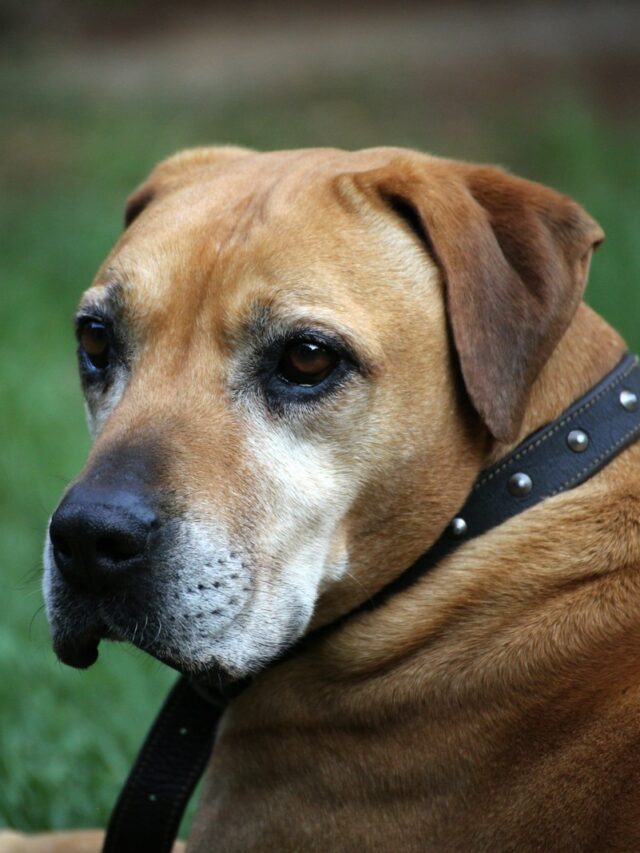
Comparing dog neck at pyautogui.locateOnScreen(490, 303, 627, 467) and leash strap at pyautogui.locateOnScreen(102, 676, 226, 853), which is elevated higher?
dog neck at pyautogui.locateOnScreen(490, 303, 627, 467)

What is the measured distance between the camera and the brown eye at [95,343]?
146 inches

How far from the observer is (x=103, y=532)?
3.04 metres

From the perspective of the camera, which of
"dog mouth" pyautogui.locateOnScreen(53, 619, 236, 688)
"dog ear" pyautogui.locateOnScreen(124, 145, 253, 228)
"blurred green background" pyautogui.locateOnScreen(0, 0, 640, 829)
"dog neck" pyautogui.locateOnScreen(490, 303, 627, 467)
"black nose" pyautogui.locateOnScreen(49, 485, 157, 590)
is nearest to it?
"black nose" pyautogui.locateOnScreen(49, 485, 157, 590)

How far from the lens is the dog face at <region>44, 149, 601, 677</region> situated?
319 centimetres

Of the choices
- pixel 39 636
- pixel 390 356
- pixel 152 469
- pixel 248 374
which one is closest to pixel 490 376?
pixel 390 356

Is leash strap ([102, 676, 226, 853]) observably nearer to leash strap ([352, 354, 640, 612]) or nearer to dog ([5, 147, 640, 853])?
dog ([5, 147, 640, 853])

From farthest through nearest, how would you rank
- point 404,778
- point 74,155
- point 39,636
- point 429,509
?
point 74,155 < point 39,636 < point 429,509 < point 404,778

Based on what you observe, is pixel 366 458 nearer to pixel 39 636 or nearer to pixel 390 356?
pixel 390 356

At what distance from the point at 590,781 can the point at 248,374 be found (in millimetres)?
1349

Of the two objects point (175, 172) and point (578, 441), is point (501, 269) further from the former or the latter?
point (175, 172)

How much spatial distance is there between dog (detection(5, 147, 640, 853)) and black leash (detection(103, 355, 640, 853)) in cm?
4

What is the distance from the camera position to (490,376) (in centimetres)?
332

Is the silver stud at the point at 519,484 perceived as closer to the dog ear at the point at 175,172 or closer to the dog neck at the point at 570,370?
the dog neck at the point at 570,370

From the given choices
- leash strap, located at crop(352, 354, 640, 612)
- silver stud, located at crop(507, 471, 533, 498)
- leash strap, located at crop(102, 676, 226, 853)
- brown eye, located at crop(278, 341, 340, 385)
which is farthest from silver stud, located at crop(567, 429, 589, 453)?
leash strap, located at crop(102, 676, 226, 853)
